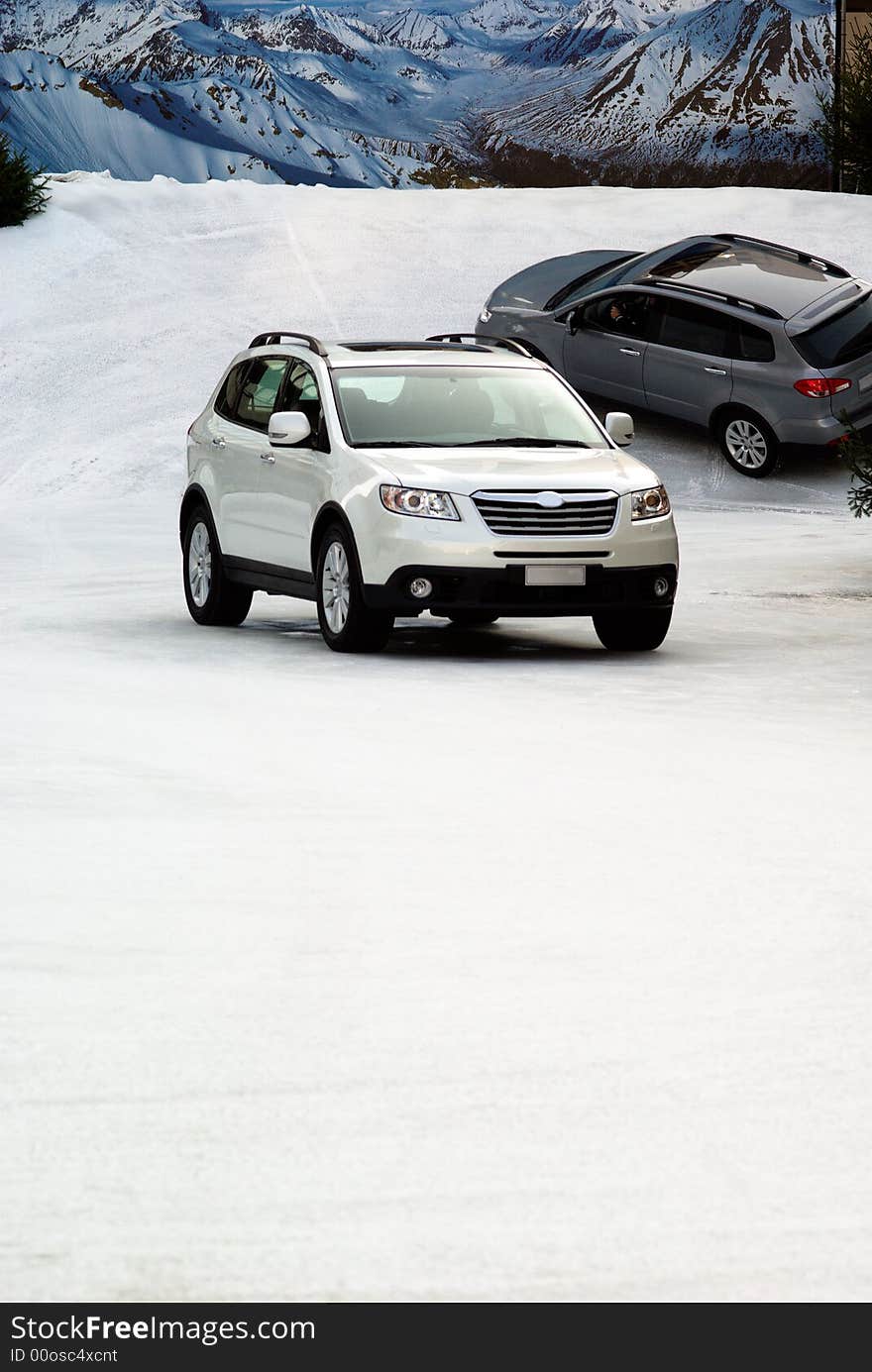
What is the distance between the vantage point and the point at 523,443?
43.6 feet

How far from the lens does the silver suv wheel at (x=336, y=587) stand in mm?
12688

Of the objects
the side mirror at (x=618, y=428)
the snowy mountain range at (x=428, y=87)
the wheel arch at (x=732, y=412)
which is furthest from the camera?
the snowy mountain range at (x=428, y=87)

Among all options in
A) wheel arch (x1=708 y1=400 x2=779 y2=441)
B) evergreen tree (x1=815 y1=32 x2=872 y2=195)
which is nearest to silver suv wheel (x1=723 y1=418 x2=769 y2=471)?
wheel arch (x1=708 y1=400 x2=779 y2=441)

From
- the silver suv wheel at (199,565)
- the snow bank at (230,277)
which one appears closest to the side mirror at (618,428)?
the silver suv wheel at (199,565)

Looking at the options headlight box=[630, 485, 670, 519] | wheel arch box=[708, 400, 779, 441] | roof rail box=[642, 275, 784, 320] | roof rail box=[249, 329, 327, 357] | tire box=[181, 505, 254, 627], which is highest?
roof rail box=[249, 329, 327, 357]

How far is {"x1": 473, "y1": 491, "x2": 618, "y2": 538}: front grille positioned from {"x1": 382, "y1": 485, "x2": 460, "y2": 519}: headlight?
0.15 meters

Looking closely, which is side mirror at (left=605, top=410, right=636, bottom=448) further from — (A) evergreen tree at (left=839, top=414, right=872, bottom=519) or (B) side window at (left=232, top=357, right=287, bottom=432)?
(A) evergreen tree at (left=839, top=414, right=872, bottom=519)

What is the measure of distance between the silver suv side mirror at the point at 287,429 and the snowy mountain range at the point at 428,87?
1074 inches

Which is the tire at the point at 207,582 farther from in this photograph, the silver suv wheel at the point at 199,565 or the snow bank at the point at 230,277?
the snow bank at the point at 230,277

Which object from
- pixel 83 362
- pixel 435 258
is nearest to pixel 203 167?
pixel 435 258

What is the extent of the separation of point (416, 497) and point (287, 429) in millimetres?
1160

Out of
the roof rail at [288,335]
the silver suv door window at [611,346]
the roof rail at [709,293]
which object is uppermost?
the roof rail at [288,335]

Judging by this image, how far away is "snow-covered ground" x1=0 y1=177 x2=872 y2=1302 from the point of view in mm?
3910

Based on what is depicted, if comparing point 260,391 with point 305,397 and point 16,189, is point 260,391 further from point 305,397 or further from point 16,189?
point 16,189
